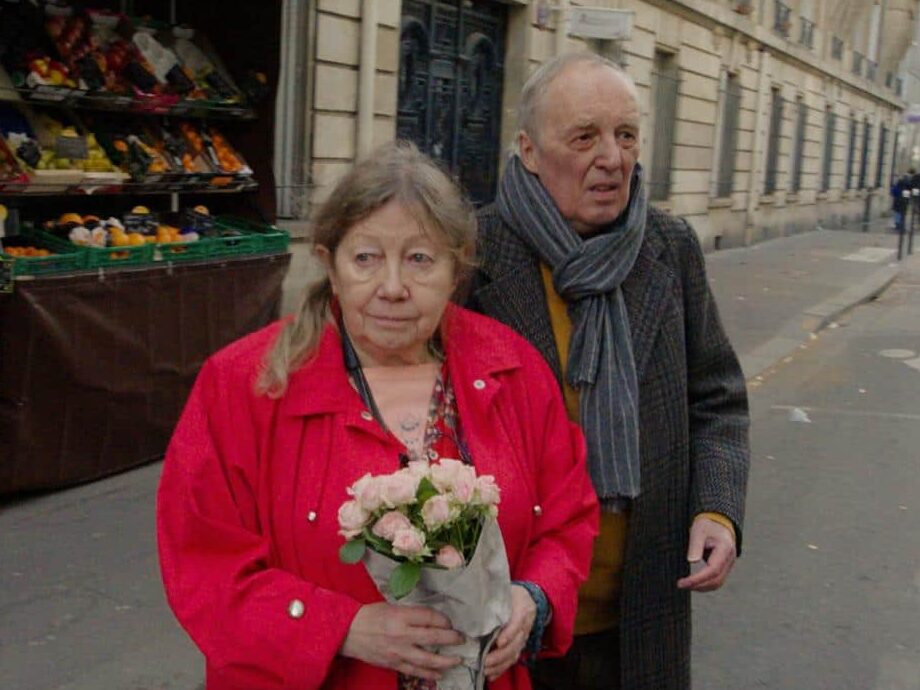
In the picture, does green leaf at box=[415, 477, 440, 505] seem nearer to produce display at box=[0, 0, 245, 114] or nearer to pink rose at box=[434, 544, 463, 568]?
pink rose at box=[434, 544, 463, 568]

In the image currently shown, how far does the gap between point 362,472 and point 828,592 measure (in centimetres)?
370

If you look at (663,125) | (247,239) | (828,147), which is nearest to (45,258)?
(247,239)

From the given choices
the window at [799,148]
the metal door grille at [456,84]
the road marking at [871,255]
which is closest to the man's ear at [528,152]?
the metal door grille at [456,84]

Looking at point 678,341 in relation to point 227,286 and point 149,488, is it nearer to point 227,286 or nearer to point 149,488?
point 149,488

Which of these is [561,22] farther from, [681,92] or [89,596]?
[89,596]

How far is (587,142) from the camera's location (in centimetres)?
227

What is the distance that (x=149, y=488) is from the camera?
5734mm

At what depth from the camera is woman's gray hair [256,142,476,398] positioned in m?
1.91

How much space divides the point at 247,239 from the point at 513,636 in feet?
17.3

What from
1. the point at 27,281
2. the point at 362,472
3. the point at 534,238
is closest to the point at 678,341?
the point at 534,238

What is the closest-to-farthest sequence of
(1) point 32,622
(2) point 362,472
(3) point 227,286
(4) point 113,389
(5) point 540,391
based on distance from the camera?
(2) point 362,472 → (5) point 540,391 → (1) point 32,622 → (4) point 113,389 → (3) point 227,286

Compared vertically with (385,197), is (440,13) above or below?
above

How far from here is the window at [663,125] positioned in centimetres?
1803

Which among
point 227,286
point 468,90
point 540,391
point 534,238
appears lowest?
point 227,286
